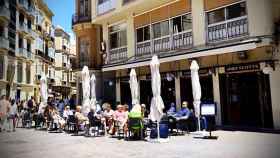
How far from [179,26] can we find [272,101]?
Result: 20.3ft

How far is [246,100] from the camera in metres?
13.4

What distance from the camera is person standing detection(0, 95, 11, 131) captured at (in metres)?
12.1

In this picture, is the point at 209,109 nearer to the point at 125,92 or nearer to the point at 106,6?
the point at 125,92

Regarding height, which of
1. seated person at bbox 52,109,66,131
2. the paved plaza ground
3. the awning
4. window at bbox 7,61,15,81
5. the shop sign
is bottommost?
the paved plaza ground

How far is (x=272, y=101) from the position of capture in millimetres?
11953

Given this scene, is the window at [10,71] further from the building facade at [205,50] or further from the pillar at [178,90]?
the pillar at [178,90]

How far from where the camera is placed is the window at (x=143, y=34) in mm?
17791

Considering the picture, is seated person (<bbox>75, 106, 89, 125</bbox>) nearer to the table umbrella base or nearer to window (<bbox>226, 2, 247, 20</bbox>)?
the table umbrella base

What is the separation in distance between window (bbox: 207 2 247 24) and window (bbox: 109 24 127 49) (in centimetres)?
664

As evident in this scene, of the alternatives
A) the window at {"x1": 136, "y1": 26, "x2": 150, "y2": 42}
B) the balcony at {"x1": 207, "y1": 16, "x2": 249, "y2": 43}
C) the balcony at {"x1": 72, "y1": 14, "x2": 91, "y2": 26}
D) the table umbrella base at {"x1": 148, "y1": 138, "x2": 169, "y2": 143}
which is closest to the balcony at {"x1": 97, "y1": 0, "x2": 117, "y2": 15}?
the balcony at {"x1": 72, "y1": 14, "x2": 91, "y2": 26}

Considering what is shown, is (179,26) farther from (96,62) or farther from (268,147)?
(268,147)

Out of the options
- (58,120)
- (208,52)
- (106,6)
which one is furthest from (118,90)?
(208,52)

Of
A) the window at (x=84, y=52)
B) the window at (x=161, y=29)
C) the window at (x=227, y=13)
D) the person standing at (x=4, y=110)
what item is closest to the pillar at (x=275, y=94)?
the window at (x=227, y=13)

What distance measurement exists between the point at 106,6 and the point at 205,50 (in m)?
8.91
